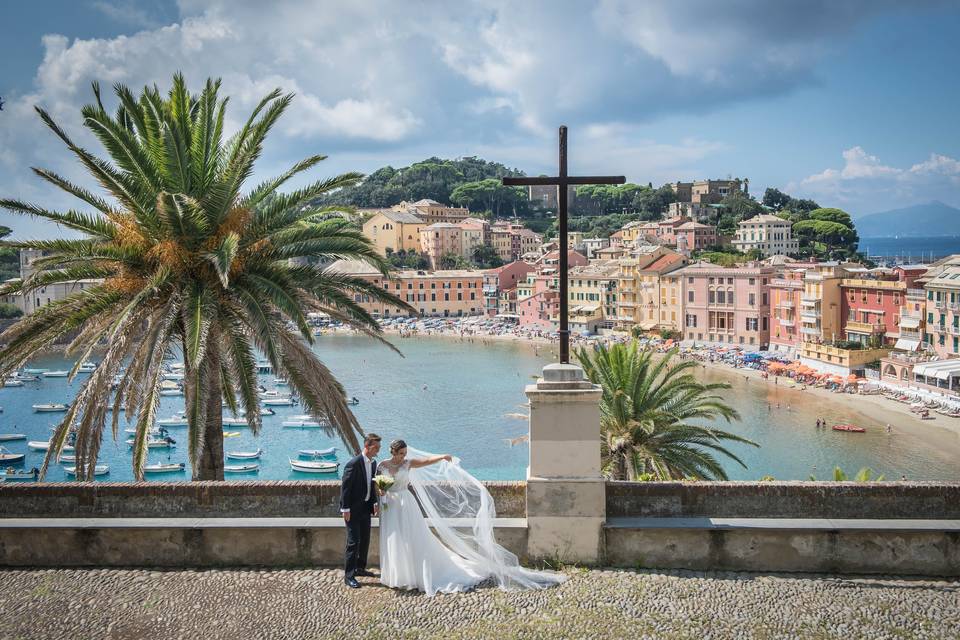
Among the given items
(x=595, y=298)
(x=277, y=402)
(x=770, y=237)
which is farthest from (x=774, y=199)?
(x=277, y=402)

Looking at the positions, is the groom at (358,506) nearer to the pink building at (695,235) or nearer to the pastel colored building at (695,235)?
the pastel colored building at (695,235)

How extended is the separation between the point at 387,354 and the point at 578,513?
80606 mm

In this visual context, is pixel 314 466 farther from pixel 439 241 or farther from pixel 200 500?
pixel 439 241

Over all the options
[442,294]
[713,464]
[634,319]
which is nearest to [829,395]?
[634,319]

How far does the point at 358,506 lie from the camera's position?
6.57m

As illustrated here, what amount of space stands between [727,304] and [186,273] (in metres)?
72.3

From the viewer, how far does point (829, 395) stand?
55.6 metres

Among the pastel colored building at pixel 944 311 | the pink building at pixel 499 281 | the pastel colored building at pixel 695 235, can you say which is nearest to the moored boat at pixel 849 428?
the pastel colored building at pixel 944 311

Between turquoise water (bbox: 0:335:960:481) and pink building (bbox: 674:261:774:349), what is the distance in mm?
10168

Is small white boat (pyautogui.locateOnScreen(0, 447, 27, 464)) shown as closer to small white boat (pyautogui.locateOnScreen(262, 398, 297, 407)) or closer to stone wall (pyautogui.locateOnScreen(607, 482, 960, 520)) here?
small white boat (pyautogui.locateOnScreen(262, 398, 297, 407))

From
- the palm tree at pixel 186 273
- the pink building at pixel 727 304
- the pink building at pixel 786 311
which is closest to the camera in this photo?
the palm tree at pixel 186 273

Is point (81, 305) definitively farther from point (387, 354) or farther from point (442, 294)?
point (442, 294)

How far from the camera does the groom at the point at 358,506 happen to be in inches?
255

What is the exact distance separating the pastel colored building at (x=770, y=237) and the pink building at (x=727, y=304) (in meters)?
45.2
